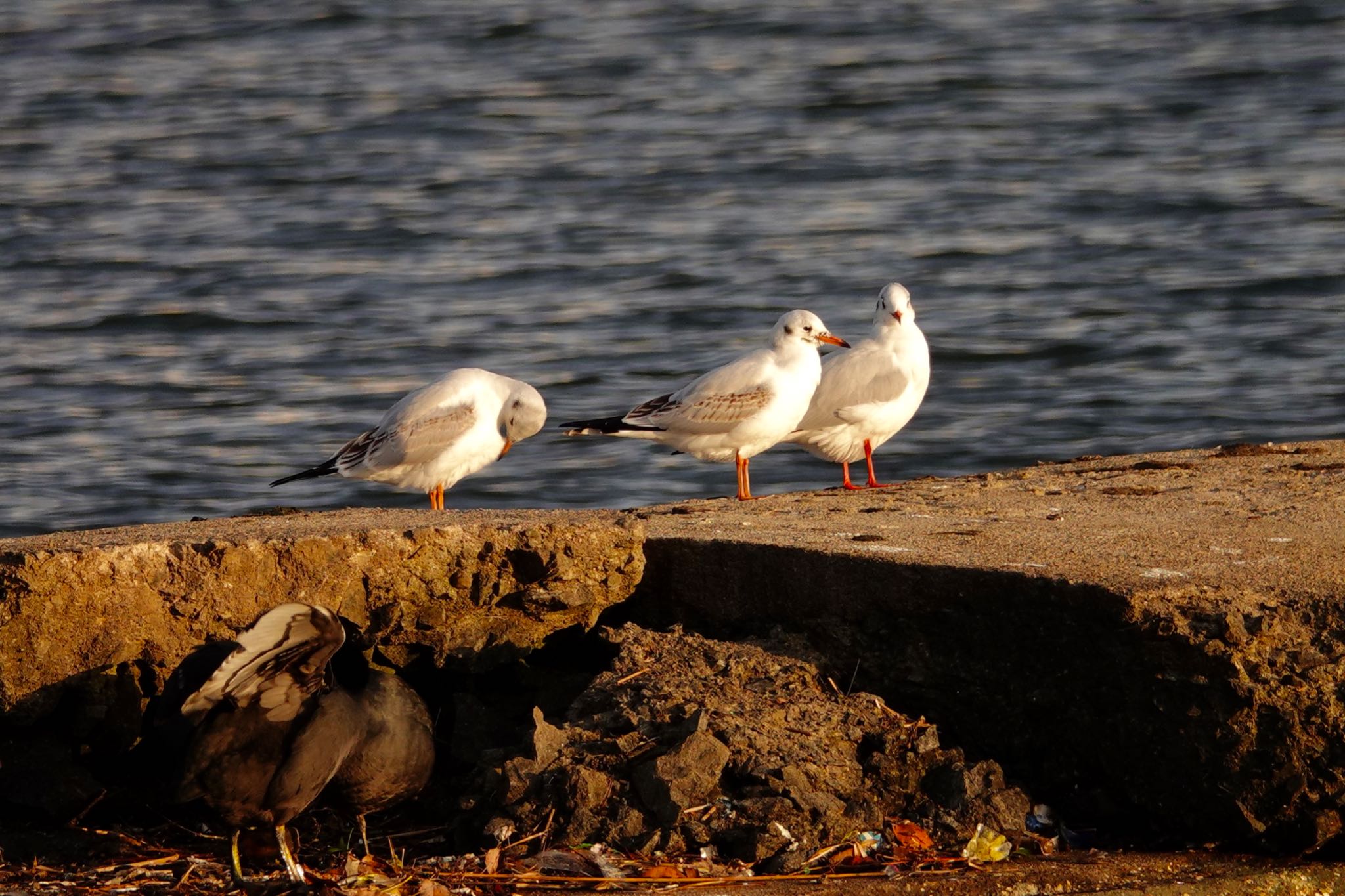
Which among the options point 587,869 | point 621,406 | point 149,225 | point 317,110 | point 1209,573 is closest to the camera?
point 587,869

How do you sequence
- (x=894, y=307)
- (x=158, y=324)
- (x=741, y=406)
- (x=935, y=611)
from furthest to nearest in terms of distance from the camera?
(x=158, y=324)
(x=894, y=307)
(x=741, y=406)
(x=935, y=611)

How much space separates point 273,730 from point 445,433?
342 centimetres

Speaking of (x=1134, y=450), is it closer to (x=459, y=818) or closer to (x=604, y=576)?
(x=604, y=576)

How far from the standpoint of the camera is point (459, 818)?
13.8 feet

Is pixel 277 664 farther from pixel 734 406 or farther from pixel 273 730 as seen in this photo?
pixel 734 406

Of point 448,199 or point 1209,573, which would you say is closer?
point 1209,573

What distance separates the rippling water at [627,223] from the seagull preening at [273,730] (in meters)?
5.27

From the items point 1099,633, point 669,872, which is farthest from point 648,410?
point 669,872

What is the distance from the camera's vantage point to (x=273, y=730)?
4.04 metres

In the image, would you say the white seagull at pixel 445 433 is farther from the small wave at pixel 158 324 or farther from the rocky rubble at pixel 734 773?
the small wave at pixel 158 324

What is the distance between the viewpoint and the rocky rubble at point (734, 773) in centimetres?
401

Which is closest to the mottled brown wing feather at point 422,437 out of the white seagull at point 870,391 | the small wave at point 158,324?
the white seagull at point 870,391

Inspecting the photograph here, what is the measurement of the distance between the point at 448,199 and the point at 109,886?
12795 millimetres

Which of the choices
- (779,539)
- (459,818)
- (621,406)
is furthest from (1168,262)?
(459,818)
